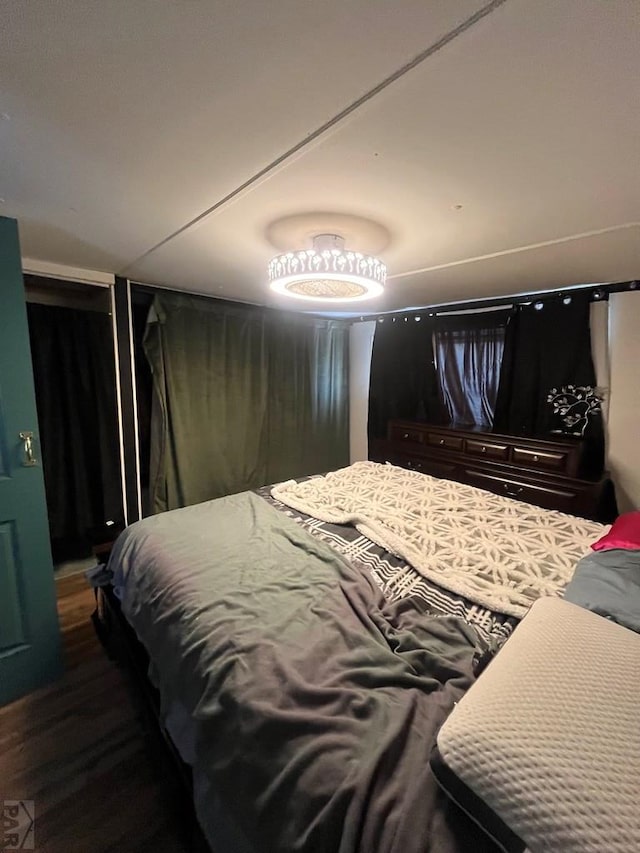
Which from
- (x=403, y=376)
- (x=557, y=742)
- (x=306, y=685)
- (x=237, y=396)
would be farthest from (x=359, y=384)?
(x=557, y=742)

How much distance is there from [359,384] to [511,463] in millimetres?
1913

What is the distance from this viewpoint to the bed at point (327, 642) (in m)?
0.71

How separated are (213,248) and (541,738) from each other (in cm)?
213

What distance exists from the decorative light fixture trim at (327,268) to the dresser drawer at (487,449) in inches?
74.0

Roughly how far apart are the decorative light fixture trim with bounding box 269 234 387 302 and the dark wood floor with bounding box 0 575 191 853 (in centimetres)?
190

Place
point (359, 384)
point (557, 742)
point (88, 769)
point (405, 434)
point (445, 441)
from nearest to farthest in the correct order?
point (557, 742) → point (88, 769) → point (445, 441) → point (405, 434) → point (359, 384)

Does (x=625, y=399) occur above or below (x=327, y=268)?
below

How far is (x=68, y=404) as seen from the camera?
2.51 meters

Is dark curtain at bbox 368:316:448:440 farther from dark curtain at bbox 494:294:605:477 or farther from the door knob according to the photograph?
the door knob

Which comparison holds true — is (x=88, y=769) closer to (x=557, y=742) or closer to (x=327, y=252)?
(x=557, y=742)

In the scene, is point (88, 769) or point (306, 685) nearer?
point (306, 685)

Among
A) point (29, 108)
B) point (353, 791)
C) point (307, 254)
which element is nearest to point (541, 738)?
point (353, 791)

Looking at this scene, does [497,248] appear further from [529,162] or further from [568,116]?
[568,116]

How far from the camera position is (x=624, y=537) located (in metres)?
1.47
